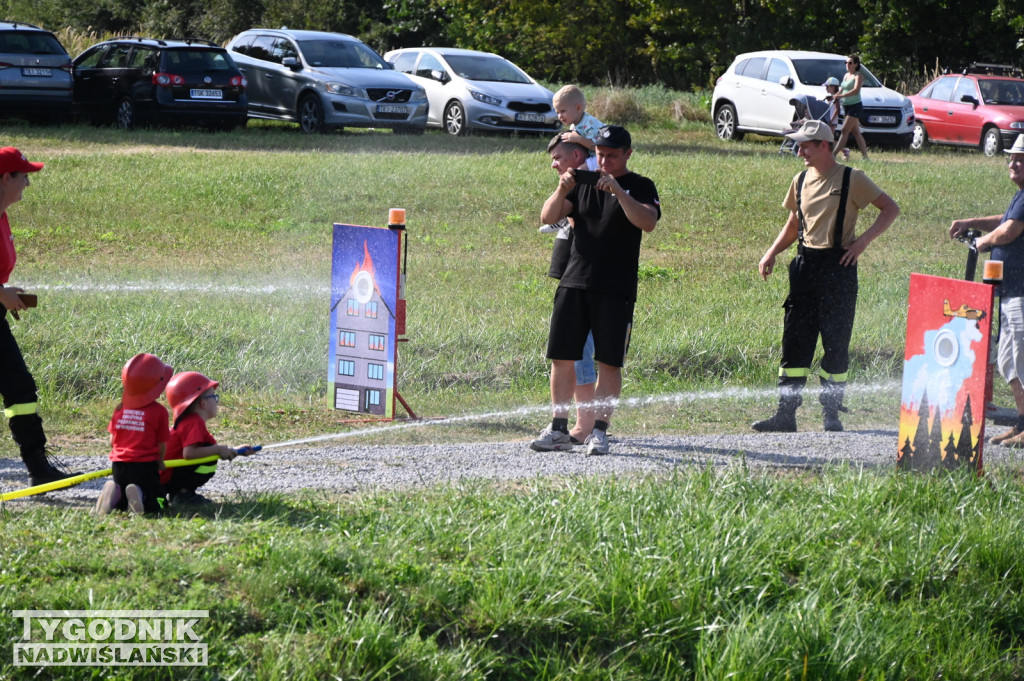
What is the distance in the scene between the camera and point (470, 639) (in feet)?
15.4

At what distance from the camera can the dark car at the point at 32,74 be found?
A: 19.7m

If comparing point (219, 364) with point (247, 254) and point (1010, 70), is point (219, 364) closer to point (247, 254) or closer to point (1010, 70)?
point (247, 254)

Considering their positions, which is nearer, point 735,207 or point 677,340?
point 677,340

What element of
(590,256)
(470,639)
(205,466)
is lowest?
(470,639)

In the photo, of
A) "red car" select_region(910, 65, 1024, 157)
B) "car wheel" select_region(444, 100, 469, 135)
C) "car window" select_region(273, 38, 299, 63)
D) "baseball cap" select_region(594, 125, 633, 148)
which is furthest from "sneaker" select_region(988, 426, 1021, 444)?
"red car" select_region(910, 65, 1024, 157)

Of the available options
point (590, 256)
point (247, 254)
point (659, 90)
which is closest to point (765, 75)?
point (659, 90)

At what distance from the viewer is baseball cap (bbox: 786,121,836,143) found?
7.59 m

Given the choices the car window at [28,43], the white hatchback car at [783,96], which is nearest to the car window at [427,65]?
the white hatchback car at [783,96]

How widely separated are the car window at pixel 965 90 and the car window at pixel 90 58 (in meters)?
15.8

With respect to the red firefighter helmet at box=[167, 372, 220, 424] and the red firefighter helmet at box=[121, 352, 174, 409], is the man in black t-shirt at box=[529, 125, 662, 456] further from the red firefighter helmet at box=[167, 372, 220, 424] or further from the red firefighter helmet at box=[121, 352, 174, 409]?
the red firefighter helmet at box=[121, 352, 174, 409]

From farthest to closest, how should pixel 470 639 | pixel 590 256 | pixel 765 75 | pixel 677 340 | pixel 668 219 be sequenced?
pixel 765 75 → pixel 668 219 → pixel 677 340 → pixel 590 256 → pixel 470 639

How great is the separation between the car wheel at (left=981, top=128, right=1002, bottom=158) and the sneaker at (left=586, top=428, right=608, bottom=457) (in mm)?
18004

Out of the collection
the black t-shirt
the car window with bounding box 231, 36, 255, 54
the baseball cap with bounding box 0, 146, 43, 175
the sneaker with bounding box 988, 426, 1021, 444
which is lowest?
the sneaker with bounding box 988, 426, 1021, 444

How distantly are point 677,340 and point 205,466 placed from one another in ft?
16.6
